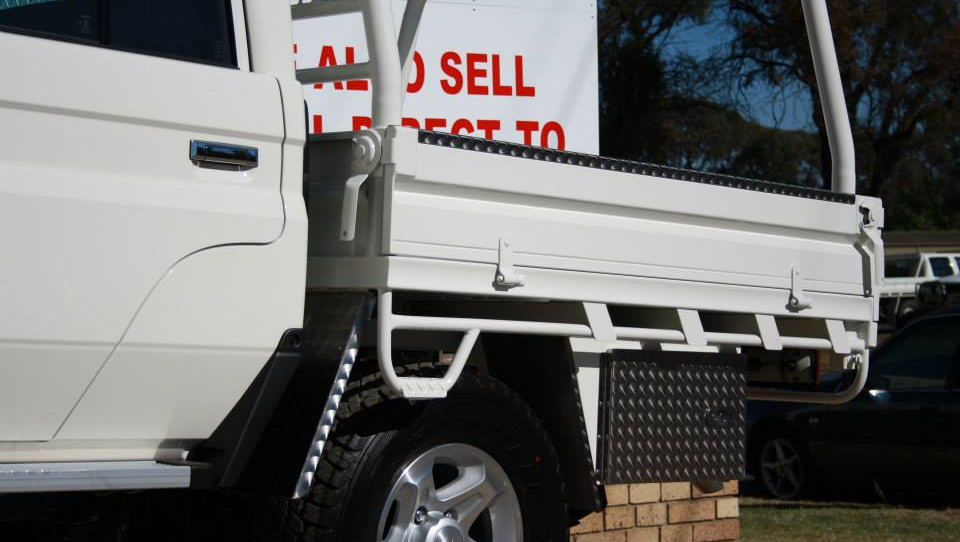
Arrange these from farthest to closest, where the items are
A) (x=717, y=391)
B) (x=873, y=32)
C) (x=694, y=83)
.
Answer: (x=873, y=32), (x=694, y=83), (x=717, y=391)

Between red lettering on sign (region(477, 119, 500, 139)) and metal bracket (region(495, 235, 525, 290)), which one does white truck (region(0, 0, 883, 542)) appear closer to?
metal bracket (region(495, 235, 525, 290))

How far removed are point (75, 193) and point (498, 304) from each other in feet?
5.22

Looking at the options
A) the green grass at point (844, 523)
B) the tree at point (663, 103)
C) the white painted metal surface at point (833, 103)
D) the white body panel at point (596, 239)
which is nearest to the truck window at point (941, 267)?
the tree at point (663, 103)

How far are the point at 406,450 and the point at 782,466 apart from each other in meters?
7.48

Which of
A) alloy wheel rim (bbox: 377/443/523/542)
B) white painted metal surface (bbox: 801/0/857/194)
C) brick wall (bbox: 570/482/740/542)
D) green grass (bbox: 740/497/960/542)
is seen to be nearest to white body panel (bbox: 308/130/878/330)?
white painted metal surface (bbox: 801/0/857/194)

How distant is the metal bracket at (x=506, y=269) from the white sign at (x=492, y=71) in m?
2.83

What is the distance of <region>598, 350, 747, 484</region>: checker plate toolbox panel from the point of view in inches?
183

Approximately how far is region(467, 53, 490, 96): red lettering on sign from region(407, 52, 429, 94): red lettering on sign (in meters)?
0.28

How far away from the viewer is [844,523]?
8.93 metres

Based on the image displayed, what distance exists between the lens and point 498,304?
4.61 metres

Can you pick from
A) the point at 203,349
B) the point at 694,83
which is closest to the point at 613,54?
the point at 694,83

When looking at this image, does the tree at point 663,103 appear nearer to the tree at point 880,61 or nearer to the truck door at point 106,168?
the tree at point 880,61

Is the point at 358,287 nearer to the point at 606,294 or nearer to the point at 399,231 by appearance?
the point at 399,231

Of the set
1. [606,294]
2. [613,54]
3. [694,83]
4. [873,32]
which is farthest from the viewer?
[873,32]
